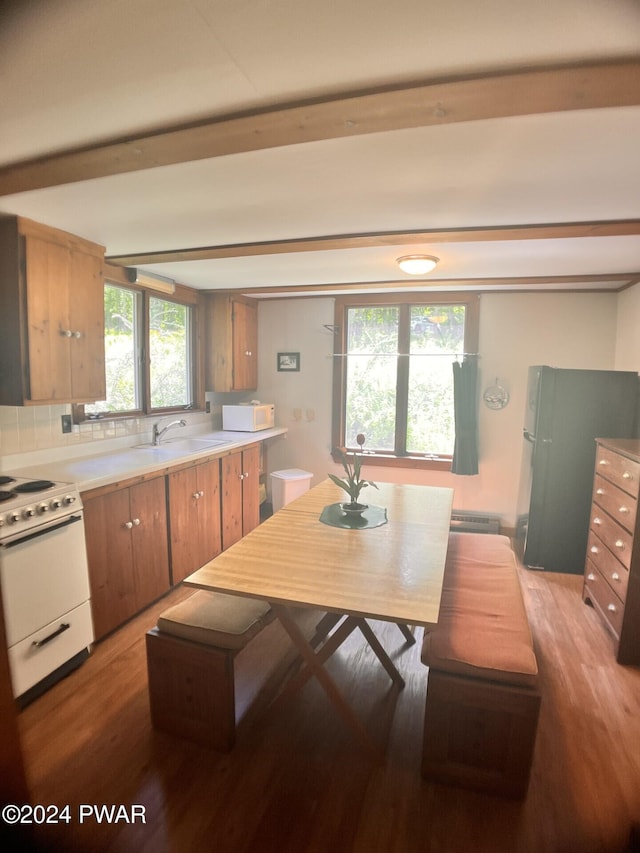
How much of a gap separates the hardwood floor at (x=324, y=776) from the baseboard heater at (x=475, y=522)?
1.73 meters

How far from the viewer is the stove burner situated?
6.62 feet

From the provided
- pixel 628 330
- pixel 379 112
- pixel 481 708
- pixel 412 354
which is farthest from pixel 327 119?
pixel 628 330

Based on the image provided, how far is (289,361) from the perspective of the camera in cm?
467

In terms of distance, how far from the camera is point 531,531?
3334 mm

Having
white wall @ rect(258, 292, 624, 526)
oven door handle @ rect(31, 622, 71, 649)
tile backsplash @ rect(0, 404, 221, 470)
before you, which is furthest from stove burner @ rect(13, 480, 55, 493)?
white wall @ rect(258, 292, 624, 526)

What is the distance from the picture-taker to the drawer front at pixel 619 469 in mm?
2244

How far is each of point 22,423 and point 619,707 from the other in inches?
136

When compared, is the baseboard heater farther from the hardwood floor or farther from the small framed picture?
the small framed picture

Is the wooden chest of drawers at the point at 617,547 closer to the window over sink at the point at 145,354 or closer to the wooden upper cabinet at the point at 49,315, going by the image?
the wooden upper cabinet at the point at 49,315

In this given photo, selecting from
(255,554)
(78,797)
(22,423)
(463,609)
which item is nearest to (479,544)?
(463,609)

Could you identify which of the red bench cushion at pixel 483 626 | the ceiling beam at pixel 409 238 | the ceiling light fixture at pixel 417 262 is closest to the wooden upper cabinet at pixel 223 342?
the ceiling beam at pixel 409 238

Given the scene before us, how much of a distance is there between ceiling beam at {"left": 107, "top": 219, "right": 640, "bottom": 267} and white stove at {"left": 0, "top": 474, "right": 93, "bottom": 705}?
164 centimetres

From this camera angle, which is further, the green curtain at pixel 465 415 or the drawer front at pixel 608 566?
the green curtain at pixel 465 415

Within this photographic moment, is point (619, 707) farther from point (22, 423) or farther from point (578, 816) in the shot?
point (22, 423)
